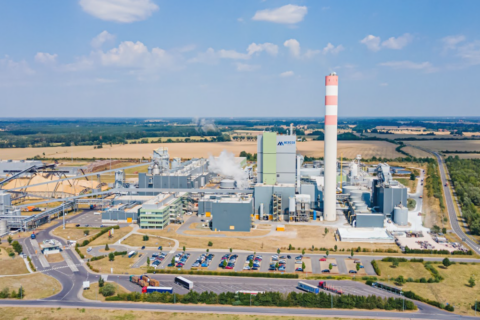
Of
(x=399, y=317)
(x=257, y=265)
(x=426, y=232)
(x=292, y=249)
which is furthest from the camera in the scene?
(x=426, y=232)

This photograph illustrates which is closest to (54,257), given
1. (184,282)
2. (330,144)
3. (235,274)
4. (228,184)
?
(184,282)

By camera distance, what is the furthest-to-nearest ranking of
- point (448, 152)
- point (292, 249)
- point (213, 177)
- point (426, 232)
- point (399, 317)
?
point (448, 152), point (213, 177), point (426, 232), point (292, 249), point (399, 317)

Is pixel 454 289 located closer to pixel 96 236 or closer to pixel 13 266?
pixel 96 236

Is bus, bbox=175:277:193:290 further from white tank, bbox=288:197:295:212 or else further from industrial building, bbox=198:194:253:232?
white tank, bbox=288:197:295:212

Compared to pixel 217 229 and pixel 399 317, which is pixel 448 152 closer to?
pixel 217 229

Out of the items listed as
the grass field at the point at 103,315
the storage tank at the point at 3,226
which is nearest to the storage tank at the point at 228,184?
the storage tank at the point at 3,226

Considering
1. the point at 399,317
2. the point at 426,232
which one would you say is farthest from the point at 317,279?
the point at 426,232
